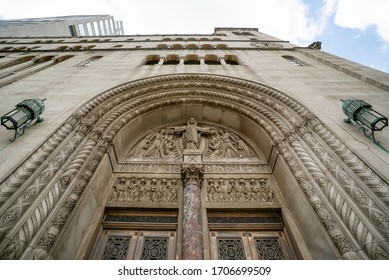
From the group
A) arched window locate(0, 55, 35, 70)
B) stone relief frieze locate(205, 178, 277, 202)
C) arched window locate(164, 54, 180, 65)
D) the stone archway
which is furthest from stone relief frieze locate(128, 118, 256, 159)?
arched window locate(0, 55, 35, 70)

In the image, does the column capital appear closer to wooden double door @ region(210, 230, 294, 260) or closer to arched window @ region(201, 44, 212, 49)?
wooden double door @ region(210, 230, 294, 260)

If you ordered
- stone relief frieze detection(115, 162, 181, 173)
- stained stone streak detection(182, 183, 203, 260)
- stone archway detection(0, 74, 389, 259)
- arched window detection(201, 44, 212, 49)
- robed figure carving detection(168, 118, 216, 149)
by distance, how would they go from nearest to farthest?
stone archway detection(0, 74, 389, 259) < stained stone streak detection(182, 183, 203, 260) < stone relief frieze detection(115, 162, 181, 173) < robed figure carving detection(168, 118, 216, 149) < arched window detection(201, 44, 212, 49)

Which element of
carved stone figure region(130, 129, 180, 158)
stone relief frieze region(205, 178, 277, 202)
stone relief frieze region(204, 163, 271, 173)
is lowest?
stone relief frieze region(205, 178, 277, 202)

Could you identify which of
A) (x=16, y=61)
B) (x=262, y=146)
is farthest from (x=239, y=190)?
(x=16, y=61)

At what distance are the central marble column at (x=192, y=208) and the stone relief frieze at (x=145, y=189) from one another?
0.43m

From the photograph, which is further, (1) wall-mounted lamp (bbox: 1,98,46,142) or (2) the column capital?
(2) the column capital

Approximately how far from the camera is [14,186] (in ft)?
10.1

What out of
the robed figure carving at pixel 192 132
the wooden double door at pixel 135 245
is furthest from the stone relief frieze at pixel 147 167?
the wooden double door at pixel 135 245

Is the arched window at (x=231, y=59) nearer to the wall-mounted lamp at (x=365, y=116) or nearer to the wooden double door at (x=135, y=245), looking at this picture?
the wall-mounted lamp at (x=365, y=116)

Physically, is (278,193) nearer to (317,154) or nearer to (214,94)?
(317,154)

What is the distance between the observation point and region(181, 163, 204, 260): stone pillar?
12.0 feet

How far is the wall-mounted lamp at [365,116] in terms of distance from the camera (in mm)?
3932

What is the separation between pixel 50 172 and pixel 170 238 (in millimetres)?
2779

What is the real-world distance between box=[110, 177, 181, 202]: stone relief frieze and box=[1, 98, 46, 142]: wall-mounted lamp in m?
2.43
